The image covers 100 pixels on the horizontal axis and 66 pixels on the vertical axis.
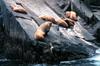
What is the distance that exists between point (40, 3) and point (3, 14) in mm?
3436

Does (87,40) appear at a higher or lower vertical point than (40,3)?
lower

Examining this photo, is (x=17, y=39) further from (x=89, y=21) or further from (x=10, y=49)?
(x=89, y=21)

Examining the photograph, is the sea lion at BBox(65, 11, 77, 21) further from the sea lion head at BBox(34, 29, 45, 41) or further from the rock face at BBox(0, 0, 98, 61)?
the sea lion head at BBox(34, 29, 45, 41)

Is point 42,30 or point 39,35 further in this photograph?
point 42,30

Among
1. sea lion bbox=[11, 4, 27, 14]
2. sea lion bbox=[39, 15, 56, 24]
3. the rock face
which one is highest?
sea lion bbox=[11, 4, 27, 14]

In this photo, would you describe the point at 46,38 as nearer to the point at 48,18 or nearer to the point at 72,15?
the point at 48,18

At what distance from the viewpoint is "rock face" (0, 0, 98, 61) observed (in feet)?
47.2

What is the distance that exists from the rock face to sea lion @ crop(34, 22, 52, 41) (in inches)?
8.1

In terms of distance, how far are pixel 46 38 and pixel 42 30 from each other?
0.46 metres

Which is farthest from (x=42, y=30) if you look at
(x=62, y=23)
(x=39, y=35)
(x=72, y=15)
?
(x=72, y=15)

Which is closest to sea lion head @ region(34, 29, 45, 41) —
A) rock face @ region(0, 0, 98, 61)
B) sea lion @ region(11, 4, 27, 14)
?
rock face @ region(0, 0, 98, 61)

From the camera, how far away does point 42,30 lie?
49.9 feet

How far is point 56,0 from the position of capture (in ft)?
72.7

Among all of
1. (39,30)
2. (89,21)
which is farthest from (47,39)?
(89,21)
